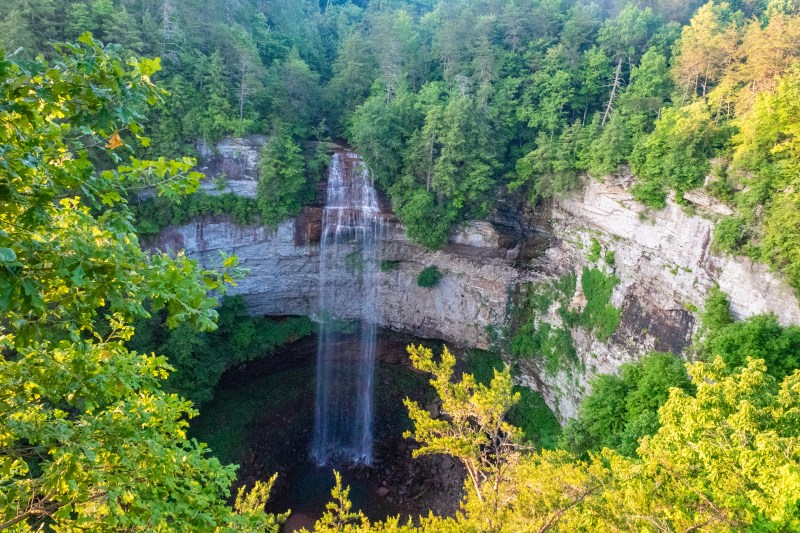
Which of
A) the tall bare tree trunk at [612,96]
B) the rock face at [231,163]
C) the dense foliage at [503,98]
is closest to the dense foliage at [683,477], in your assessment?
the dense foliage at [503,98]

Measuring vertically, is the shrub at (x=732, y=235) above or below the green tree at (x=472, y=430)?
above

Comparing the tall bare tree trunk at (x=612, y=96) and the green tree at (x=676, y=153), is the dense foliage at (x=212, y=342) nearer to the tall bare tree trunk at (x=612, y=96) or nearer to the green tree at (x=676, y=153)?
the green tree at (x=676, y=153)

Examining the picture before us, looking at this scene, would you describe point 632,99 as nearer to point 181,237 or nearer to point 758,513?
point 758,513

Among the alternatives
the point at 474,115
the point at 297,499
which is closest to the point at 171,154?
the point at 474,115

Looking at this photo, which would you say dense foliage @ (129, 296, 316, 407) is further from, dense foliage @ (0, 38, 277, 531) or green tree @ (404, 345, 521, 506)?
dense foliage @ (0, 38, 277, 531)

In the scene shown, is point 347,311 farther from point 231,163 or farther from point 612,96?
point 612,96
